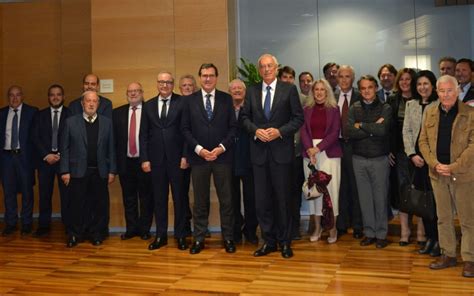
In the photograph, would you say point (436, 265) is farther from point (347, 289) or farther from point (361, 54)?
point (361, 54)

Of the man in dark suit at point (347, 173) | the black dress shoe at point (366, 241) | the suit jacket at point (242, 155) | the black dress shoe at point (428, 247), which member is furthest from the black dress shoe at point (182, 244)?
the black dress shoe at point (428, 247)

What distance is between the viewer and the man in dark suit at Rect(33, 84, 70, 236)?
605 cm

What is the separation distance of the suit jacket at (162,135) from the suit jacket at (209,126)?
7.2 inches

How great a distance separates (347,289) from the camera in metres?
3.60

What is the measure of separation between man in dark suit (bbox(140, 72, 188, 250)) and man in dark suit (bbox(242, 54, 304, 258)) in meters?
0.76

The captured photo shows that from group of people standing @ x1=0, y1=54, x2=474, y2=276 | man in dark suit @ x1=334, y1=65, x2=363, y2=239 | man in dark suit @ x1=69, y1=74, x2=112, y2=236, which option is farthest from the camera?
man in dark suit @ x1=69, y1=74, x2=112, y2=236

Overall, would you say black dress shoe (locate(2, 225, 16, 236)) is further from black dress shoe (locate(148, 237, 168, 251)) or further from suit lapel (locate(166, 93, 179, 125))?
suit lapel (locate(166, 93, 179, 125))

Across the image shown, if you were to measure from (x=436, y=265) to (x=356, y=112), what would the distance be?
5.32 ft

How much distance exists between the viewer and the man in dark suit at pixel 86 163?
544 centimetres

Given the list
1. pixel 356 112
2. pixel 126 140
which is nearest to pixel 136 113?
pixel 126 140

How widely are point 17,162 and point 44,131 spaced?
0.54 metres

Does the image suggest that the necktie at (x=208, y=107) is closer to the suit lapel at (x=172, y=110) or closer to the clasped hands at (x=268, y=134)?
the suit lapel at (x=172, y=110)

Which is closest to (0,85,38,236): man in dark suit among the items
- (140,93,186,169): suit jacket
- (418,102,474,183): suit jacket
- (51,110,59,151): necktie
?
(51,110,59,151): necktie

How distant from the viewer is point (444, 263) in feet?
13.6
